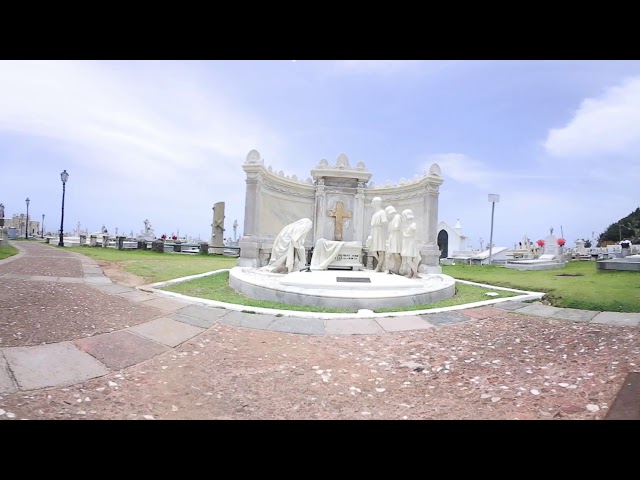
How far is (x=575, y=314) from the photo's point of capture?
589cm

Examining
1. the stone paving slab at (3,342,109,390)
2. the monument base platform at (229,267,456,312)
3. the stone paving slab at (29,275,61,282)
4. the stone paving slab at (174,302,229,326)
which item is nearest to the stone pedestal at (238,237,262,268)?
the monument base platform at (229,267,456,312)

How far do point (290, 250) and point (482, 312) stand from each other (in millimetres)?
5696

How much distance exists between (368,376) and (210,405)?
5.52 ft

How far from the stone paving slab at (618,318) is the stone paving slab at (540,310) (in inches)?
26.0

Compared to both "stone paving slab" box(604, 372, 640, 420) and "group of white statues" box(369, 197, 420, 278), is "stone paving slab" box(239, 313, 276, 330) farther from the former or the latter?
"group of white statues" box(369, 197, 420, 278)

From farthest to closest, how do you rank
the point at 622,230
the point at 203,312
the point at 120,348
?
1. the point at 622,230
2. the point at 203,312
3. the point at 120,348

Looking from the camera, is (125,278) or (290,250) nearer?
(125,278)

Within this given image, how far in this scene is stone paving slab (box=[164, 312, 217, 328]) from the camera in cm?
499

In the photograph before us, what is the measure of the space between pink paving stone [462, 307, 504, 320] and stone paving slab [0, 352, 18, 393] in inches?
254

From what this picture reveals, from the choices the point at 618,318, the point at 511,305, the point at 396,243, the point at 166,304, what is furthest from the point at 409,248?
the point at 166,304

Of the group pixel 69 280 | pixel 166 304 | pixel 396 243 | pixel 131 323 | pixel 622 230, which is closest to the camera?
pixel 131 323

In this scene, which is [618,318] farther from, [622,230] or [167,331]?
[622,230]
